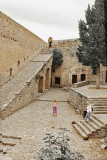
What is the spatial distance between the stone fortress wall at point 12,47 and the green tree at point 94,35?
23.6 ft

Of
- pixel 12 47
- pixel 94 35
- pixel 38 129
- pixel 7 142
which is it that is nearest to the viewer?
pixel 7 142

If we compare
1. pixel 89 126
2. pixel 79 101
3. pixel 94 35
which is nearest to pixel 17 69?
pixel 79 101

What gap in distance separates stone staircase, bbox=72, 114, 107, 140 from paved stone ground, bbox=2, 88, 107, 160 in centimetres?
26

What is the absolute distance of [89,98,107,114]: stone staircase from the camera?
10828mm

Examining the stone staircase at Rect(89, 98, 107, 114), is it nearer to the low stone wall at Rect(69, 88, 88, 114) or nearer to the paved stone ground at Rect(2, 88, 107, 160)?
the low stone wall at Rect(69, 88, 88, 114)

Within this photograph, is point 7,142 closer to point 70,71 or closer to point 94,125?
point 94,125

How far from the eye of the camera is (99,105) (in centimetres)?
1159

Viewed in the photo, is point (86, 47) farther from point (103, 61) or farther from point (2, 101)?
point (2, 101)

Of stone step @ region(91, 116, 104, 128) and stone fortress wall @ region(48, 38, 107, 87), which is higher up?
stone fortress wall @ region(48, 38, 107, 87)

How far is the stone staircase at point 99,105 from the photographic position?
35.5 feet

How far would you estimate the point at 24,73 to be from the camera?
17828mm

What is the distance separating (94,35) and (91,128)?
9291mm

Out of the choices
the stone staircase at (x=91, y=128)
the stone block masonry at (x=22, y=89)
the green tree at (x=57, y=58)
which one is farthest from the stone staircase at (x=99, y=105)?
the green tree at (x=57, y=58)

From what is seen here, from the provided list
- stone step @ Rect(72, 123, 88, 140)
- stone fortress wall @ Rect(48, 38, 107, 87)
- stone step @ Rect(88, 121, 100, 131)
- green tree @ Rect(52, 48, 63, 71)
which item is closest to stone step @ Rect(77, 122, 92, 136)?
stone step @ Rect(72, 123, 88, 140)
